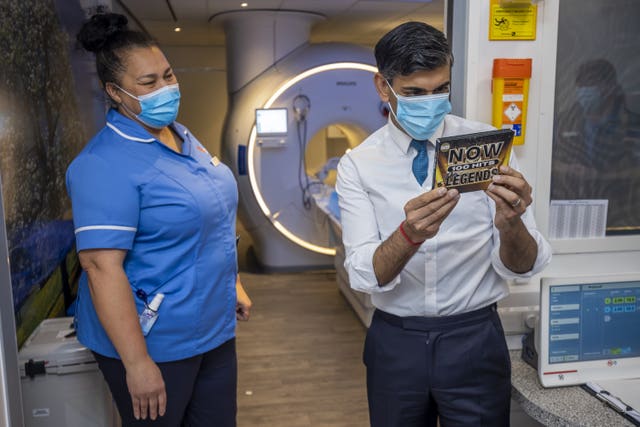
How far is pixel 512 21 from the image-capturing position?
1550 mm

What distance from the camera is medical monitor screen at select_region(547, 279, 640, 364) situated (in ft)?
4.64

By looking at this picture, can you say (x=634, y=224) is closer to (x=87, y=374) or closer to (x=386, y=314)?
(x=386, y=314)

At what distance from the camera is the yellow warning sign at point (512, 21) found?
5.06 feet

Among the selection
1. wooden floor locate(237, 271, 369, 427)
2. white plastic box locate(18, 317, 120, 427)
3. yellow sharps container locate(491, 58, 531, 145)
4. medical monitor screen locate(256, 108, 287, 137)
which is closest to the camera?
yellow sharps container locate(491, 58, 531, 145)

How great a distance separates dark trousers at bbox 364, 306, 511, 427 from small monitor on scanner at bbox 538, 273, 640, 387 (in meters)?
0.13

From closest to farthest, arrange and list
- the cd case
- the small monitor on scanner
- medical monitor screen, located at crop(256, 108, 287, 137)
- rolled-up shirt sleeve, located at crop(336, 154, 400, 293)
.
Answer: the cd case → rolled-up shirt sleeve, located at crop(336, 154, 400, 293) → the small monitor on scanner → medical monitor screen, located at crop(256, 108, 287, 137)

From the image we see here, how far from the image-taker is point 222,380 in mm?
1744

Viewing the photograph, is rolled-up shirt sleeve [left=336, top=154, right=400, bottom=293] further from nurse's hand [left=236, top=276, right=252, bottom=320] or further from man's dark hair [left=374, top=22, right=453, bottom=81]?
nurse's hand [left=236, top=276, right=252, bottom=320]

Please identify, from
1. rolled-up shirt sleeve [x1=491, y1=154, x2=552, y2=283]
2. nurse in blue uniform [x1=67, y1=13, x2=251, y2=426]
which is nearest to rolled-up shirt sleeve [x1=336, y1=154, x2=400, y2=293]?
rolled-up shirt sleeve [x1=491, y1=154, x2=552, y2=283]

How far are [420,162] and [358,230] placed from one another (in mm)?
220

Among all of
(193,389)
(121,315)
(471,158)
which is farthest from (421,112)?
(193,389)

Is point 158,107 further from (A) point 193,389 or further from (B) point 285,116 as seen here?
(B) point 285,116

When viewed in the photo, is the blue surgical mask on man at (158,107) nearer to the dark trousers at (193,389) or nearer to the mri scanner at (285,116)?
the dark trousers at (193,389)

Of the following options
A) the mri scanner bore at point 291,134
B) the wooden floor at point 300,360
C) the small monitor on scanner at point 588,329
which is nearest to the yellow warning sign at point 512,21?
the small monitor on scanner at point 588,329
